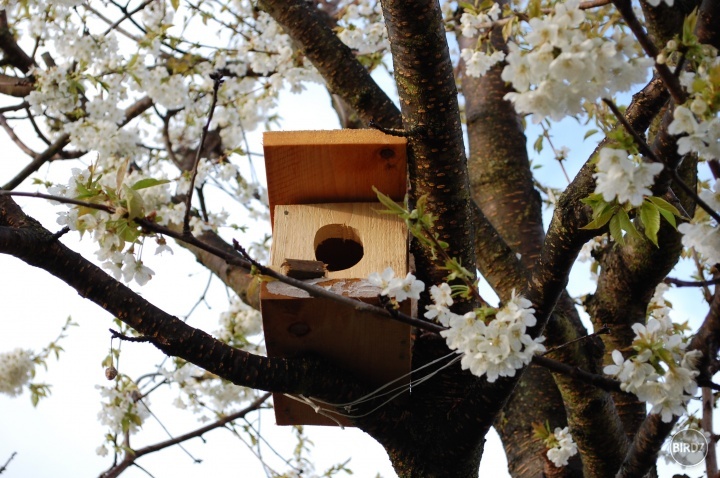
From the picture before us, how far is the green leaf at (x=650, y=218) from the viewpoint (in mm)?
1443

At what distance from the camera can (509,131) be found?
12.7 ft

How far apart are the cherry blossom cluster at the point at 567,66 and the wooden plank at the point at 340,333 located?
730 mm

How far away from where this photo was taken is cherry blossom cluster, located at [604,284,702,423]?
1.38m

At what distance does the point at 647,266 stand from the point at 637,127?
98 centimetres

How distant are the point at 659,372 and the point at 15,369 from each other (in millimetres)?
4880

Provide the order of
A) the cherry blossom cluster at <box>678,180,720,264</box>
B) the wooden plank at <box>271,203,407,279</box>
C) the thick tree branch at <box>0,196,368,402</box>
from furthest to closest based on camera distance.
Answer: the wooden plank at <box>271,203,407,279</box>
the thick tree branch at <box>0,196,368,402</box>
the cherry blossom cluster at <box>678,180,720,264</box>

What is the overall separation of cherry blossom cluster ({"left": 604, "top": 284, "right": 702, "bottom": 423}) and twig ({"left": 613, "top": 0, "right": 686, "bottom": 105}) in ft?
1.42

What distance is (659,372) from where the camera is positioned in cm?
140

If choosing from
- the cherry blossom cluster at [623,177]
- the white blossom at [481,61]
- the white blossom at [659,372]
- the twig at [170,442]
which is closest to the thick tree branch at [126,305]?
the white blossom at [659,372]

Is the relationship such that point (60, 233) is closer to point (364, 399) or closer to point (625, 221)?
point (364, 399)

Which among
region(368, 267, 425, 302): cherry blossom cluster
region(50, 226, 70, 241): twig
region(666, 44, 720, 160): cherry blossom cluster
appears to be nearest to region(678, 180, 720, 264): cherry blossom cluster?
region(666, 44, 720, 160): cherry blossom cluster

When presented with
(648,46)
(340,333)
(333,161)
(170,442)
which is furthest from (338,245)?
(170,442)

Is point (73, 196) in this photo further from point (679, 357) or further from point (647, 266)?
point (647, 266)

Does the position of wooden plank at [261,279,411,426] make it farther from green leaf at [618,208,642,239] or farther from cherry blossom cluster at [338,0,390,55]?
cherry blossom cluster at [338,0,390,55]
